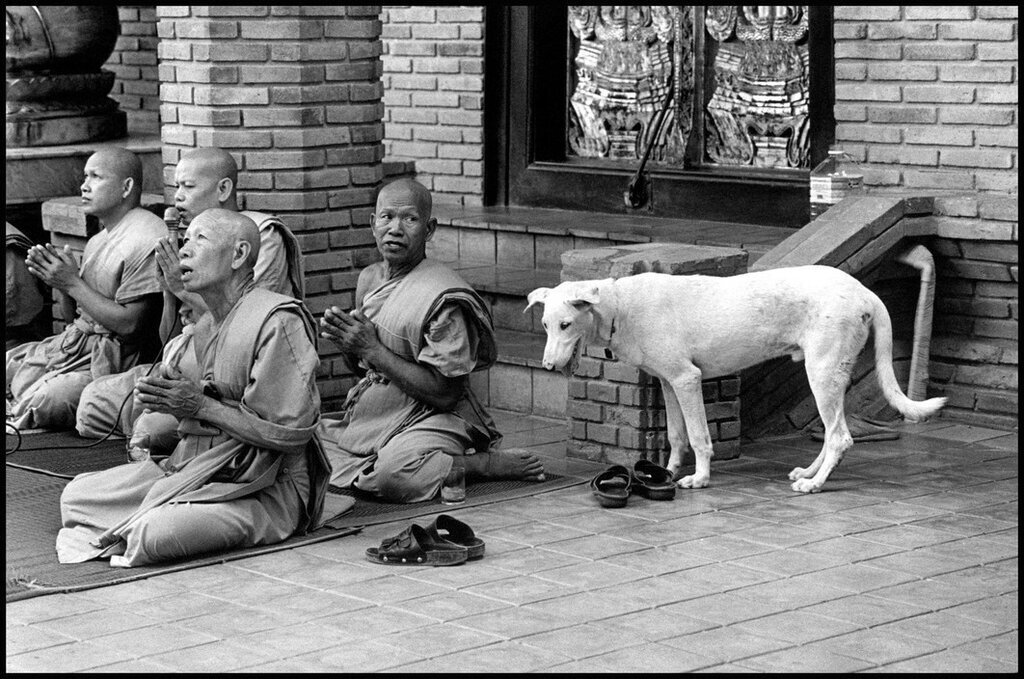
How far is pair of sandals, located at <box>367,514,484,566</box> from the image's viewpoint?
22.5ft

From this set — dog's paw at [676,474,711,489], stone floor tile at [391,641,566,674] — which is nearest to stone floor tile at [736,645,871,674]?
stone floor tile at [391,641,566,674]

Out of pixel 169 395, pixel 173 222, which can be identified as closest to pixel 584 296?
pixel 169 395

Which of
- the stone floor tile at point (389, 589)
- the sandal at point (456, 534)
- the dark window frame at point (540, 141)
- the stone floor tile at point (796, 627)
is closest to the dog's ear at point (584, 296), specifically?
the sandal at point (456, 534)

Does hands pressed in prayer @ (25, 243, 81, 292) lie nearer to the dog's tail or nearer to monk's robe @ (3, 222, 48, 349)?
monk's robe @ (3, 222, 48, 349)

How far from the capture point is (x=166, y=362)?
7301 millimetres

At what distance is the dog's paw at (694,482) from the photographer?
8062 millimetres

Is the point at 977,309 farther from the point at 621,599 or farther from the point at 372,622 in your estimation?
the point at 372,622

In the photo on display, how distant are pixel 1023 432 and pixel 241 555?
3491mm

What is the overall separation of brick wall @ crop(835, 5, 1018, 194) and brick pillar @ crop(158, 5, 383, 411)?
8.71 ft

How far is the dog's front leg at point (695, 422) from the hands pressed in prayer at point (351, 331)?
1.37 meters

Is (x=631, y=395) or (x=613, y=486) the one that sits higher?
(x=631, y=395)

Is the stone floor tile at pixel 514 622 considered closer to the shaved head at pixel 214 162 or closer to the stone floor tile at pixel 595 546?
Result: the stone floor tile at pixel 595 546

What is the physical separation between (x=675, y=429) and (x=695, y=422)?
19 centimetres

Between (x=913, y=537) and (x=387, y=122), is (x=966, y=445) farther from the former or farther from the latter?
(x=387, y=122)
